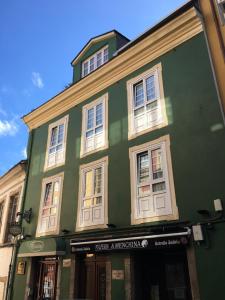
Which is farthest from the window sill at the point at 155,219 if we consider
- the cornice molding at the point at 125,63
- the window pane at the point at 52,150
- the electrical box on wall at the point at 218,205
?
the window pane at the point at 52,150

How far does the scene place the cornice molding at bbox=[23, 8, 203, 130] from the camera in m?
9.60

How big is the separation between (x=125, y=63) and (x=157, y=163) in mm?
4682

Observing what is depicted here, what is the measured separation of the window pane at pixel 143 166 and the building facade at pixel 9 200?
23.4 feet

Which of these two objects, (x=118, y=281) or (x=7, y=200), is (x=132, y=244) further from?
(x=7, y=200)

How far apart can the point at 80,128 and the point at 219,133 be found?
6353 millimetres

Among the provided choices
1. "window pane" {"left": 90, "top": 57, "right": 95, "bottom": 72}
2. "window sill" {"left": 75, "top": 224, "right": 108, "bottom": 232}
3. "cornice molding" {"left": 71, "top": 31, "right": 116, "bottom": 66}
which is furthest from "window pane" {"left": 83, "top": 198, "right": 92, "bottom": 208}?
"cornice molding" {"left": 71, "top": 31, "right": 116, "bottom": 66}

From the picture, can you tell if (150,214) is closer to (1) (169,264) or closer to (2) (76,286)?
(1) (169,264)

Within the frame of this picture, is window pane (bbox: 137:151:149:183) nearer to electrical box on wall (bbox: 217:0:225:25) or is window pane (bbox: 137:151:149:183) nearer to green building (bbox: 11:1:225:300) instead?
green building (bbox: 11:1:225:300)

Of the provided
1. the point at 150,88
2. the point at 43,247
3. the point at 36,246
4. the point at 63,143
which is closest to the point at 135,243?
the point at 43,247

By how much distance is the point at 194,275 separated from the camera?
689 cm

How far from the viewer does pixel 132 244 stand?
8.04 m

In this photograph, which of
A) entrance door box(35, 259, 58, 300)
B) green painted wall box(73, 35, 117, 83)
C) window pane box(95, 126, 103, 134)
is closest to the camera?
entrance door box(35, 259, 58, 300)

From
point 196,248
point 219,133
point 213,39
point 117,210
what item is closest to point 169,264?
point 196,248

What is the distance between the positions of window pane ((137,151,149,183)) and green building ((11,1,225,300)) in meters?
0.04
